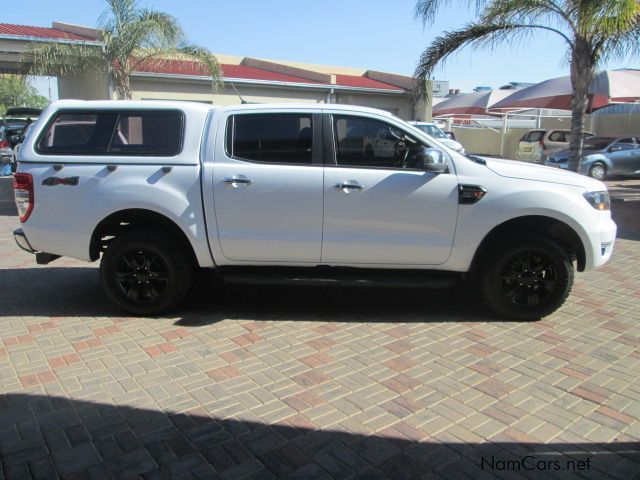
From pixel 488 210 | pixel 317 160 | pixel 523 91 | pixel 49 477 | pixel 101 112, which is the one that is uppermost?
pixel 523 91

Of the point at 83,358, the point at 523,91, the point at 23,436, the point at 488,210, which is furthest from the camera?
the point at 523,91

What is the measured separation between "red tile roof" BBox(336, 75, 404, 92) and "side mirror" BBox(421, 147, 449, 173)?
18394mm

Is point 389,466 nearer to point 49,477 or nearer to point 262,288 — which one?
point 49,477

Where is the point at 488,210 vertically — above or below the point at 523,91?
below

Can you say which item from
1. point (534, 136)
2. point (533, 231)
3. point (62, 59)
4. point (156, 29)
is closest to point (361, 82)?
point (534, 136)

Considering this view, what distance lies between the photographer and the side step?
16.1ft

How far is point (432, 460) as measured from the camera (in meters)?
2.96

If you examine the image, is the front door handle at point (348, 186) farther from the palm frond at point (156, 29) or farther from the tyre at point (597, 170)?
the tyre at point (597, 170)

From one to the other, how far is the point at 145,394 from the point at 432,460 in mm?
1888

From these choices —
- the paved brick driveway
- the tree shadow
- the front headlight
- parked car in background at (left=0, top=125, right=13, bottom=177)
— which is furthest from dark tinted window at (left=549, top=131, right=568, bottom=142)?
the tree shadow

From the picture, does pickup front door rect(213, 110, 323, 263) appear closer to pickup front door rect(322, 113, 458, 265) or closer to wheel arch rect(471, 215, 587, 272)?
pickup front door rect(322, 113, 458, 265)

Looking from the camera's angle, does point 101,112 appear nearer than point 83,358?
No

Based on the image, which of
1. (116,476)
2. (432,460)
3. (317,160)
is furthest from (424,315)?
(116,476)

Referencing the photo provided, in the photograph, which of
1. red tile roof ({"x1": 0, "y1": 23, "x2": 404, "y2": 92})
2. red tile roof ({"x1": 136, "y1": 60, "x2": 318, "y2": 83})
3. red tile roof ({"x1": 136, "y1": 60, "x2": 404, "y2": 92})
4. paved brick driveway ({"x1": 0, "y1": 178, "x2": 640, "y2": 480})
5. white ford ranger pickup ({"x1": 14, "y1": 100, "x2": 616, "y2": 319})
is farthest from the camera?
red tile roof ({"x1": 136, "y1": 60, "x2": 404, "y2": 92})
